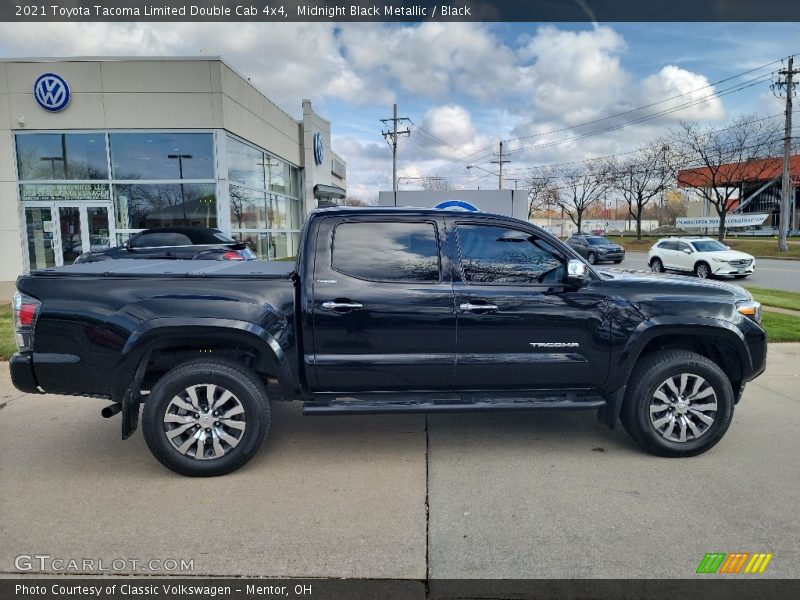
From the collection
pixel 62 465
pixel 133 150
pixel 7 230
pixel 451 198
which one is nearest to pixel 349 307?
pixel 62 465

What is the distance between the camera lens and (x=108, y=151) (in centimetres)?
1539

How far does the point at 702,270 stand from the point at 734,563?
61.7 ft

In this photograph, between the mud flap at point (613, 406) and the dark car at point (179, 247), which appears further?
the dark car at point (179, 247)

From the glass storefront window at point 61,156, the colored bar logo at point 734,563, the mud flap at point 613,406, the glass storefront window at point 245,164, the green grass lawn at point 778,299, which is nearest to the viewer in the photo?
the colored bar logo at point 734,563

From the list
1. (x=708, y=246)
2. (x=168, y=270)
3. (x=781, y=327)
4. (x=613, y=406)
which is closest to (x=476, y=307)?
(x=613, y=406)

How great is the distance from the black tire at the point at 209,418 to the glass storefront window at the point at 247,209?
13.9 meters

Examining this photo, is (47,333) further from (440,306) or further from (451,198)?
(451,198)

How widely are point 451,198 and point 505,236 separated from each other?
36.0 feet

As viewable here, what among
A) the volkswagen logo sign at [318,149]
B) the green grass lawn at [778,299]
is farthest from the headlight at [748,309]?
the volkswagen logo sign at [318,149]

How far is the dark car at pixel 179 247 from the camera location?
10359 mm

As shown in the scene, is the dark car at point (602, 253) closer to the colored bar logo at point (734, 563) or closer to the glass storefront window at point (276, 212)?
the glass storefront window at point (276, 212)

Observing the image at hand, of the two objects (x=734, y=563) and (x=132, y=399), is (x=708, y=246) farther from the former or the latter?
(x=132, y=399)

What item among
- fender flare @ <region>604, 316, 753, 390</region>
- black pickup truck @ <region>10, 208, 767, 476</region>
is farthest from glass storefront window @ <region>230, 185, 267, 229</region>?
fender flare @ <region>604, 316, 753, 390</region>

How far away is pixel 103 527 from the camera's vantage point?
3092 millimetres
